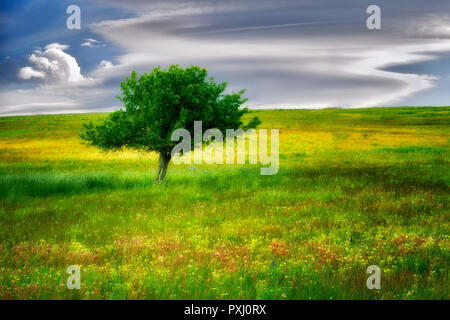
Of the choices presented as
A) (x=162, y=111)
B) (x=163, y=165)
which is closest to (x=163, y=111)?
(x=162, y=111)

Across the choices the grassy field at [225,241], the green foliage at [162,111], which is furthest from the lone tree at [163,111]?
the grassy field at [225,241]

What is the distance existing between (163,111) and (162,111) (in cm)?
5

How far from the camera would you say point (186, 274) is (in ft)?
17.3

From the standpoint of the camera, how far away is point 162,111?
51.3 ft

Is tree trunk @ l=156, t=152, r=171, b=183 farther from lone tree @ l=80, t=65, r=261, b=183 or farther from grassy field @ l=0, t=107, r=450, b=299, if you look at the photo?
grassy field @ l=0, t=107, r=450, b=299

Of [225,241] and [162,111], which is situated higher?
[162,111]

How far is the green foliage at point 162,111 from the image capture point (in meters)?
15.3

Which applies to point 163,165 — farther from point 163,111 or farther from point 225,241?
point 225,241

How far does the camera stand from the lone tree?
1530 centimetres

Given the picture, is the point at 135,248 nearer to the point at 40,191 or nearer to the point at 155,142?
the point at 155,142

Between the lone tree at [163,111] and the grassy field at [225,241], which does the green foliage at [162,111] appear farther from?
the grassy field at [225,241]

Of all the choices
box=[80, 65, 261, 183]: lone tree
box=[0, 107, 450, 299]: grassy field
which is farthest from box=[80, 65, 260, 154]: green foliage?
box=[0, 107, 450, 299]: grassy field

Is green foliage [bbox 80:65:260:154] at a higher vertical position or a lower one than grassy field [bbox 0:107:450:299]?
higher

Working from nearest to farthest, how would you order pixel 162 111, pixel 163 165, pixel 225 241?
pixel 225 241, pixel 162 111, pixel 163 165
